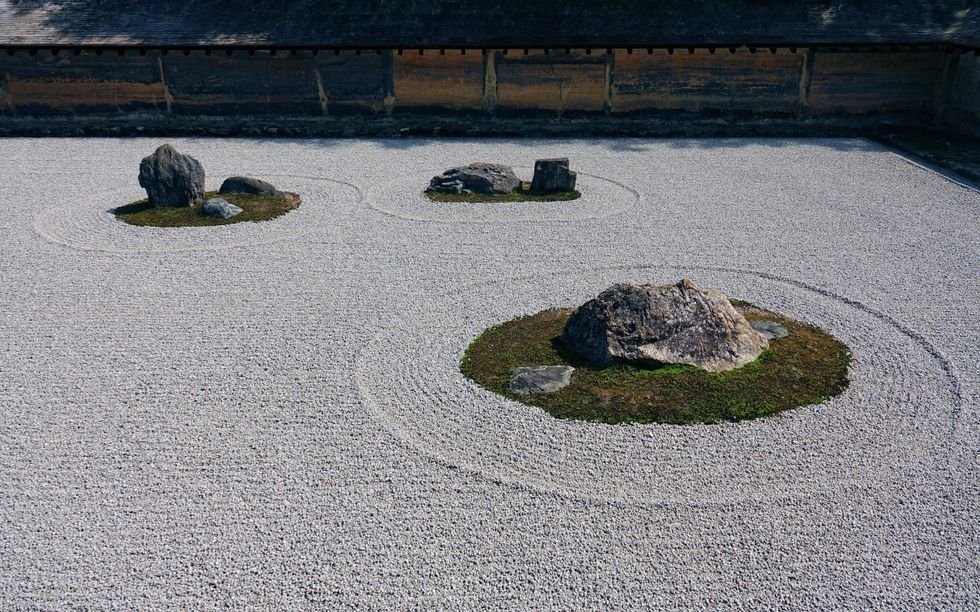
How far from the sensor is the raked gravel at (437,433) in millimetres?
5684

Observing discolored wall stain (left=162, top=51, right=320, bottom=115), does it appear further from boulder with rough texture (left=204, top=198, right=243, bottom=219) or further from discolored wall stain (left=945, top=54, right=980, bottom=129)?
discolored wall stain (left=945, top=54, right=980, bottom=129)

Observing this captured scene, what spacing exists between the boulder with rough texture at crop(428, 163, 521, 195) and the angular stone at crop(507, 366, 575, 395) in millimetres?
7805

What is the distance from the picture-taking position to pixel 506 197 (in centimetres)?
1555

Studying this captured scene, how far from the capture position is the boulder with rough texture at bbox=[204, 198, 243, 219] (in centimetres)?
1412

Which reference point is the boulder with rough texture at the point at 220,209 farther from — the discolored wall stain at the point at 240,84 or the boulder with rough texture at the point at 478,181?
the discolored wall stain at the point at 240,84

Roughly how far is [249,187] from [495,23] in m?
9.86

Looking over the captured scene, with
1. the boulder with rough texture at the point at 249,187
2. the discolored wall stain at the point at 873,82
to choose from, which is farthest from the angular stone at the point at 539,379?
the discolored wall stain at the point at 873,82

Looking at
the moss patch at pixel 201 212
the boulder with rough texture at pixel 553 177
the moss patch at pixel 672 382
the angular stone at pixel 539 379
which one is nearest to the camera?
the moss patch at pixel 672 382

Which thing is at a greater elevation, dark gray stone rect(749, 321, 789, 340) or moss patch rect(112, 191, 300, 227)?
moss patch rect(112, 191, 300, 227)

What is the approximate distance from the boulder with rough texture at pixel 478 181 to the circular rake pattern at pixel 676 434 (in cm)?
662

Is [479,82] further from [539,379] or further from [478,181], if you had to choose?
[539,379]

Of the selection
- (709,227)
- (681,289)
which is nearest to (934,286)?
(709,227)

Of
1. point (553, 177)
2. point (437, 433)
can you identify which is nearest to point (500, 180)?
point (553, 177)

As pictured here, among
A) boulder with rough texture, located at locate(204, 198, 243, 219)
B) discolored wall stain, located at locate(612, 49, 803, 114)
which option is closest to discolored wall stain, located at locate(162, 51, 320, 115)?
boulder with rough texture, located at locate(204, 198, 243, 219)
